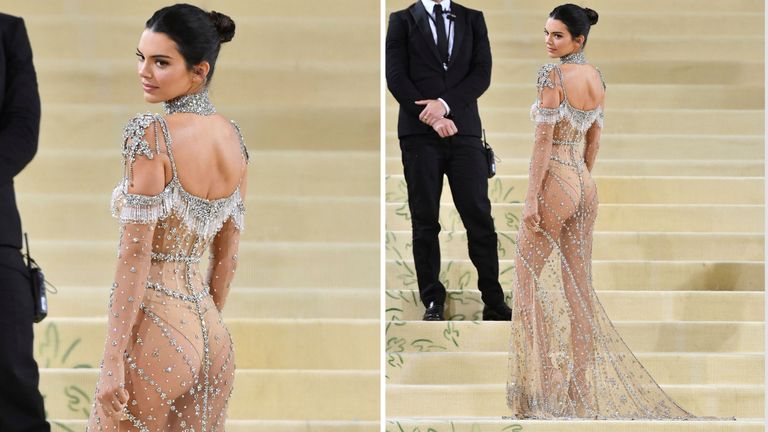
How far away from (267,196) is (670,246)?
2888 millimetres

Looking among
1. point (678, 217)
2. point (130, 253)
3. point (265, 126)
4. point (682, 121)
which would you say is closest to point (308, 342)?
point (265, 126)

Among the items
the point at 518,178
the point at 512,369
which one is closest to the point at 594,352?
the point at 512,369

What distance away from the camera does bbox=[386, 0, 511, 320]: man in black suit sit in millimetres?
5262

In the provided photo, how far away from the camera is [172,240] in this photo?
2.67 metres

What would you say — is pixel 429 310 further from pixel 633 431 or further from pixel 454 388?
pixel 633 431

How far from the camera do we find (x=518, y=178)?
6.53 metres

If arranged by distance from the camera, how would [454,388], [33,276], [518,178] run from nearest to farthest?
[33,276]
[454,388]
[518,178]

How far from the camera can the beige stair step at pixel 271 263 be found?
367 cm

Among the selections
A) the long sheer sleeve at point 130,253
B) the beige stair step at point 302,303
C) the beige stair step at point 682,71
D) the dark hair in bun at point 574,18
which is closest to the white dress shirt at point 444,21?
the dark hair in bun at point 574,18

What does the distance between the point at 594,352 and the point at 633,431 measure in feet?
1.28

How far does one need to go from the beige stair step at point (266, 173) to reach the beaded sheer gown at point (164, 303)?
1.03 meters

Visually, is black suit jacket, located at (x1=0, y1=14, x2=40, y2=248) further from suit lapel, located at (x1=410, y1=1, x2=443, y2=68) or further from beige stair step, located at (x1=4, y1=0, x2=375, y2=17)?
suit lapel, located at (x1=410, y1=1, x2=443, y2=68)

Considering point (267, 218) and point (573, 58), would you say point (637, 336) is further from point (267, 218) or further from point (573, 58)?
point (267, 218)

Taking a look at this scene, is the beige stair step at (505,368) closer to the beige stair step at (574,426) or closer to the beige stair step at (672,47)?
the beige stair step at (574,426)
